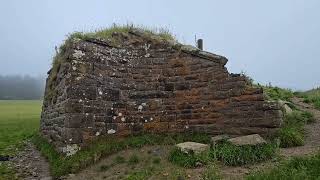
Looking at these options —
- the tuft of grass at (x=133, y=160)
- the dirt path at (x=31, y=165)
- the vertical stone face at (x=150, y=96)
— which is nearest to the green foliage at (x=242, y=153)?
the vertical stone face at (x=150, y=96)

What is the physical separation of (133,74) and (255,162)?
4.94m

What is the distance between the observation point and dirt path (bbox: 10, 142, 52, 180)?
10.1 metres

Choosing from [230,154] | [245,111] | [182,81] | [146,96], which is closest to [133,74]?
[146,96]

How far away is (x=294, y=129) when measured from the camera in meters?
10.8

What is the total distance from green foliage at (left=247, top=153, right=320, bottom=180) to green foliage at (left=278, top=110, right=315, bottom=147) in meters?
2.29

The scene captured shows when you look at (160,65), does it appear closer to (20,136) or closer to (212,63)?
(212,63)

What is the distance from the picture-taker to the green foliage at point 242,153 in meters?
8.63

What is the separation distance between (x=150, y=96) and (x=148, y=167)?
3.09m

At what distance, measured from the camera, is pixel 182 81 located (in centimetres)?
1166

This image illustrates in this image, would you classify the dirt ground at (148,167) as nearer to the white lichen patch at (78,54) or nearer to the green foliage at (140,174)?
the green foliage at (140,174)

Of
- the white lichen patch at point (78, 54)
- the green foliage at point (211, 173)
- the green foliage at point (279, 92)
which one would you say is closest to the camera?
the green foliage at point (211, 173)

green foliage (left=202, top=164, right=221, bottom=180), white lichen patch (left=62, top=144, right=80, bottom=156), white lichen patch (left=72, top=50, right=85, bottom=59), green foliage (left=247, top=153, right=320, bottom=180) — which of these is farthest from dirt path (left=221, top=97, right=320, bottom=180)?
white lichen patch (left=72, top=50, right=85, bottom=59)

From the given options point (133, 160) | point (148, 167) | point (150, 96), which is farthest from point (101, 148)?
point (150, 96)

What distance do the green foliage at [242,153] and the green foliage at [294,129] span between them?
0.87 meters
